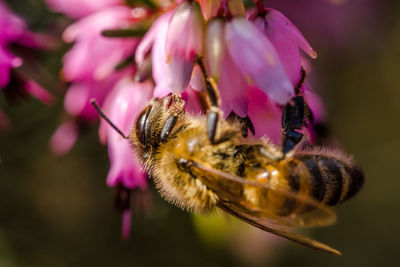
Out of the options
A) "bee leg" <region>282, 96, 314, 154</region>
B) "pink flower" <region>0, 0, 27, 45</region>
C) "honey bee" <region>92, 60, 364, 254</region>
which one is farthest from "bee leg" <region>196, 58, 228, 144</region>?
"pink flower" <region>0, 0, 27, 45</region>

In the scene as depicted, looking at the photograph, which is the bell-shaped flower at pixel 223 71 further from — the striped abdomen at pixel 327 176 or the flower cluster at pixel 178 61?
the striped abdomen at pixel 327 176

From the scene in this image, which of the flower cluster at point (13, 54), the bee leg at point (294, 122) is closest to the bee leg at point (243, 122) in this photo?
the bee leg at point (294, 122)

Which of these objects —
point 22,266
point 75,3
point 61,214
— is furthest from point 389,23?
point 22,266

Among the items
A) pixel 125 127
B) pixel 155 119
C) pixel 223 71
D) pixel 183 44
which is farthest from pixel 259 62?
pixel 125 127

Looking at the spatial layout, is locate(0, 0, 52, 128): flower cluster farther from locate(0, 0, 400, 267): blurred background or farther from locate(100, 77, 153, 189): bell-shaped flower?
locate(100, 77, 153, 189): bell-shaped flower

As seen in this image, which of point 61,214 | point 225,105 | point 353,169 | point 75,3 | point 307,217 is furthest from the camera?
point 61,214

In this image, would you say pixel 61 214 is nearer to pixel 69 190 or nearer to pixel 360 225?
pixel 69 190

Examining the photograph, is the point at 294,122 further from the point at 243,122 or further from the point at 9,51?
the point at 9,51
